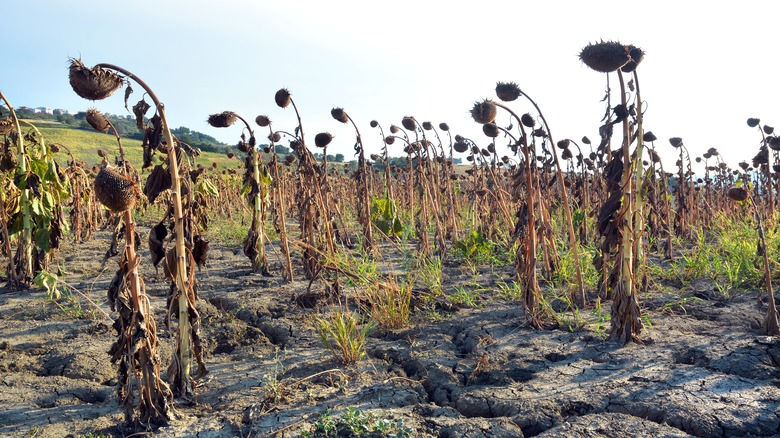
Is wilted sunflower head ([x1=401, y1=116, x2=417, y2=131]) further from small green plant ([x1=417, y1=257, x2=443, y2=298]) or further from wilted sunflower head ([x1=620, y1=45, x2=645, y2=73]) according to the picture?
wilted sunflower head ([x1=620, y1=45, x2=645, y2=73])

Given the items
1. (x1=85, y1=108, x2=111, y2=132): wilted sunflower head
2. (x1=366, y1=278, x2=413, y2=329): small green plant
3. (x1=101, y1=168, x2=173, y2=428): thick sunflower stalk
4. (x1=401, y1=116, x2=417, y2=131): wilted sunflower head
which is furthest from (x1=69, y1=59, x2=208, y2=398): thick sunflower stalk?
(x1=401, y1=116, x2=417, y2=131): wilted sunflower head

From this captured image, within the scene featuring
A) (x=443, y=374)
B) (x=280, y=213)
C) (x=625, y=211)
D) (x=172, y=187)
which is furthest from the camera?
(x=280, y=213)

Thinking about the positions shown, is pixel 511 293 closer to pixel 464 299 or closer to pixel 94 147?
pixel 464 299

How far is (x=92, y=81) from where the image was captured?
221cm

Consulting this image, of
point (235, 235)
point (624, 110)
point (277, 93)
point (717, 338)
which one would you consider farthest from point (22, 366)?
point (235, 235)

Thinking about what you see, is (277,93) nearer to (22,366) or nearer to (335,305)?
(335,305)

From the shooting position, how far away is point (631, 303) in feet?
11.1

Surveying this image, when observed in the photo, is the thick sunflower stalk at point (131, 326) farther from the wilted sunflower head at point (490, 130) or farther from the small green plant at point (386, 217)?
the small green plant at point (386, 217)

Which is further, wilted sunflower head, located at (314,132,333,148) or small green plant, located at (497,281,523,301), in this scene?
wilted sunflower head, located at (314,132,333,148)

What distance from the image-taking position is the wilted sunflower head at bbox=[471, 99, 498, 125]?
155 inches

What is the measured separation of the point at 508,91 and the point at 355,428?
247cm

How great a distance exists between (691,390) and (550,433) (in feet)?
2.88

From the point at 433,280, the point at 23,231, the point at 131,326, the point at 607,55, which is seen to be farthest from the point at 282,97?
the point at 131,326

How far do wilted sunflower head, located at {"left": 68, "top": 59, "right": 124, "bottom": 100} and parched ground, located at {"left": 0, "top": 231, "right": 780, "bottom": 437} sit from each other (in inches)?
52.1
